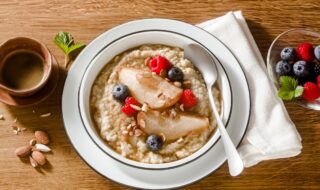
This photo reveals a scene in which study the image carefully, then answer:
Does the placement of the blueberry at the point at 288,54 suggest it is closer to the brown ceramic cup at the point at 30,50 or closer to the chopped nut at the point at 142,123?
the chopped nut at the point at 142,123

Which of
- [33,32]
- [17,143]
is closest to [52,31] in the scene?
[33,32]

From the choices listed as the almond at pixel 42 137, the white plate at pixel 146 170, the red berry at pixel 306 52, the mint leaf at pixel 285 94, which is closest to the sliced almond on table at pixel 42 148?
the almond at pixel 42 137

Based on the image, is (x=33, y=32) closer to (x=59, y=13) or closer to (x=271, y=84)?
(x=59, y=13)

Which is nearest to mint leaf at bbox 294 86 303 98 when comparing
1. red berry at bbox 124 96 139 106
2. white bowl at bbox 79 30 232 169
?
white bowl at bbox 79 30 232 169

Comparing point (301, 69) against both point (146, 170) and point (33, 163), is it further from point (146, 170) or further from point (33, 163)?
point (33, 163)

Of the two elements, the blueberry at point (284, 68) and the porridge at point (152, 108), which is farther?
the blueberry at point (284, 68)

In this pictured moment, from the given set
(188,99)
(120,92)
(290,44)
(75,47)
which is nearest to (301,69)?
(290,44)

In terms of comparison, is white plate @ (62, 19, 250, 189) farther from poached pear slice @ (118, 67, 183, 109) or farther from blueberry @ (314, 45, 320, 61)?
blueberry @ (314, 45, 320, 61)
